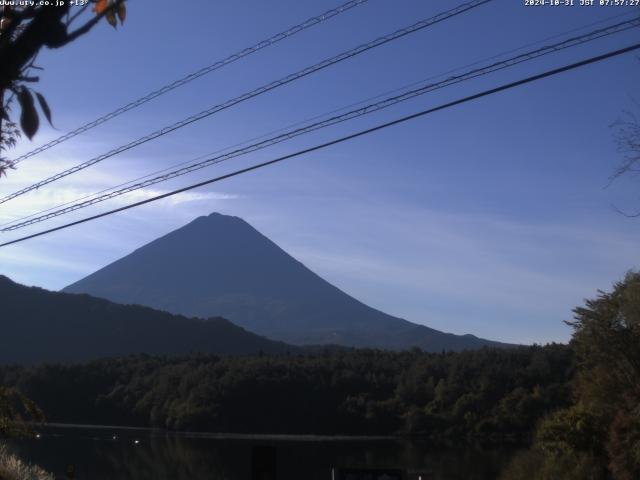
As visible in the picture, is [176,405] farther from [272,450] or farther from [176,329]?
[272,450]

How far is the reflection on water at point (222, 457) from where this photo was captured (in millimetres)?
37562

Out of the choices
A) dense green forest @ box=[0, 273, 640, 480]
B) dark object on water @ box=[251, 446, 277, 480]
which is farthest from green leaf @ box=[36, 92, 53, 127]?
dense green forest @ box=[0, 273, 640, 480]

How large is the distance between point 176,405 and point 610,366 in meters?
48.9

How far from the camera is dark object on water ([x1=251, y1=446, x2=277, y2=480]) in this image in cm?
783

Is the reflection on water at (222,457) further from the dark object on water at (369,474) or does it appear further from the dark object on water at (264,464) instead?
the dark object on water at (264,464)

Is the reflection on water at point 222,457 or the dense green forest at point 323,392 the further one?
the dense green forest at point 323,392

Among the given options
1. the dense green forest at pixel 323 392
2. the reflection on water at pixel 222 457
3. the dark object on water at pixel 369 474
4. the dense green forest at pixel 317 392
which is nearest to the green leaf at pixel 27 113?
the dark object on water at pixel 369 474

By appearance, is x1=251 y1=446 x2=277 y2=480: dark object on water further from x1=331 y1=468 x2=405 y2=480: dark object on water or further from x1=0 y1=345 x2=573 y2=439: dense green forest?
x1=0 y1=345 x2=573 y2=439: dense green forest

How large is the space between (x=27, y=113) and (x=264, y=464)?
16.0 feet

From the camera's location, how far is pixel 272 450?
7.93 meters

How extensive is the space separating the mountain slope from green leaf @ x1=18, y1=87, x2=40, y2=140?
89869 mm

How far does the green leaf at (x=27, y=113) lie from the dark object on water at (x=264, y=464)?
15.7ft

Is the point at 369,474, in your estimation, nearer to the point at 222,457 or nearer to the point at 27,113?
the point at 27,113

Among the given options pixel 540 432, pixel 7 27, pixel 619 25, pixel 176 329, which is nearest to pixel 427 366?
pixel 540 432
